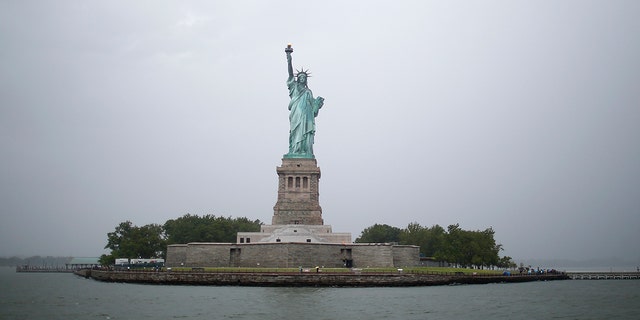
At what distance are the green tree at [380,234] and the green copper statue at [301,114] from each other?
1656 inches

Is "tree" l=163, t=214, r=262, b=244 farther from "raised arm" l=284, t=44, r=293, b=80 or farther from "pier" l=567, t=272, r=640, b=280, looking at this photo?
"pier" l=567, t=272, r=640, b=280

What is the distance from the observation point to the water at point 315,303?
111 feet

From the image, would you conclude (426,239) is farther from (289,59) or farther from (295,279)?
(295,279)

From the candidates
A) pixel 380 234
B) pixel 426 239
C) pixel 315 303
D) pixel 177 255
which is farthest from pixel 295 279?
pixel 380 234

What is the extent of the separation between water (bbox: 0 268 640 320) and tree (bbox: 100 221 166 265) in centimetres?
3522

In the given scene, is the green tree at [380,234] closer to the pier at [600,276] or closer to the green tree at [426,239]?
the green tree at [426,239]

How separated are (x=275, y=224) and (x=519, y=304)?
119 feet

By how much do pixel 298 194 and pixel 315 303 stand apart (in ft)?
113

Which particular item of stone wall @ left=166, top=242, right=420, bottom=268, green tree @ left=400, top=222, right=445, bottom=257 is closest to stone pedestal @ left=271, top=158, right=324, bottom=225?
stone wall @ left=166, top=242, right=420, bottom=268

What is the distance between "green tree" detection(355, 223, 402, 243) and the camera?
113 m

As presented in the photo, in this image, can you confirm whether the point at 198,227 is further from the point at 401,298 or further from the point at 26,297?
the point at 401,298

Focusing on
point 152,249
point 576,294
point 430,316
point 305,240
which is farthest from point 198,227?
point 430,316

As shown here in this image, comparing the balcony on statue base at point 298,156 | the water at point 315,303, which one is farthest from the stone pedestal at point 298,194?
the water at point 315,303

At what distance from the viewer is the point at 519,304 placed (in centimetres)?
4009
